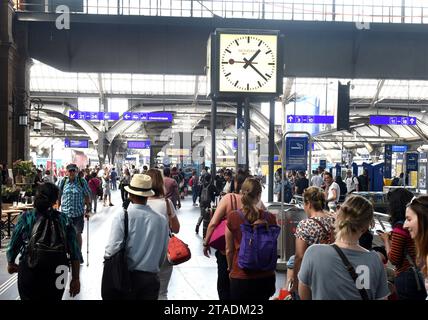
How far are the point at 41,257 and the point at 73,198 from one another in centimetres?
506

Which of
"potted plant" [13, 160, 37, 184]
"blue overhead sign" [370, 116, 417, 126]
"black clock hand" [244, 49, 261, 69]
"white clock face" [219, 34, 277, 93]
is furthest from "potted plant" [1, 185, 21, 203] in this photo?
"blue overhead sign" [370, 116, 417, 126]

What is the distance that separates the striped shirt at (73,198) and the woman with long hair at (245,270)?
194 inches

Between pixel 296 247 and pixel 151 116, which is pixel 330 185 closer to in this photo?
pixel 296 247

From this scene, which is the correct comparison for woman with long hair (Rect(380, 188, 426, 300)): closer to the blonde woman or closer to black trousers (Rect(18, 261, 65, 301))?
the blonde woman

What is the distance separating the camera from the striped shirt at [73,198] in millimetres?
9164

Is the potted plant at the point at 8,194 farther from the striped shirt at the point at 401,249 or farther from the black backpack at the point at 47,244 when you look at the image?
the striped shirt at the point at 401,249

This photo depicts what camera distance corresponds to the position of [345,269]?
3078mm

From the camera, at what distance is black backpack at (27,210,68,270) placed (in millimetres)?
4246

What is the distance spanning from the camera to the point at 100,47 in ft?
60.0

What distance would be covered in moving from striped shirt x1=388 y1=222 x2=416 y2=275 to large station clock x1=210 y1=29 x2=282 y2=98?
24.1 ft

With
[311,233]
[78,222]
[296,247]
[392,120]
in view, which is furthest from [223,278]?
[392,120]

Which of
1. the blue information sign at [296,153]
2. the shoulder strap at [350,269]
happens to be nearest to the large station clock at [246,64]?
the blue information sign at [296,153]
